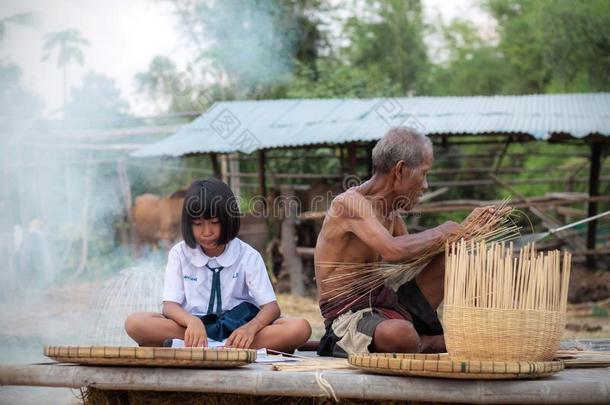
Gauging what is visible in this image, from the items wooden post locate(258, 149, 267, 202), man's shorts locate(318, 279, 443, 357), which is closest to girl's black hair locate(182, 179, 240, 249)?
man's shorts locate(318, 279, 443, 357)

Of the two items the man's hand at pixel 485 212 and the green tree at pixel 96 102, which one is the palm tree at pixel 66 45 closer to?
the green tree at pixel 96 102

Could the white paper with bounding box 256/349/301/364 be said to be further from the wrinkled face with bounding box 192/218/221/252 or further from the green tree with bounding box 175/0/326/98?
the green tree with bounding box 175/0/326/98

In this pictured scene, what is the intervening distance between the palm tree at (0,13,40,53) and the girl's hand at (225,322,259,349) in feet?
23.7

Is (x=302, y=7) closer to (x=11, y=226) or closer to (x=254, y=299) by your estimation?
(x=11, y=226)

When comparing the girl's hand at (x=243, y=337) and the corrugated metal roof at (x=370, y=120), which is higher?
the corrugated metal roof at (x=370, y=120)

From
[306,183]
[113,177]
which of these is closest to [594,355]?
[306,183]

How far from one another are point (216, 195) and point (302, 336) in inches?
32.0

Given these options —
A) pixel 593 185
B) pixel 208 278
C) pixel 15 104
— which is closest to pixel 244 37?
pixel 15 104

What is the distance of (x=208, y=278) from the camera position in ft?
13.3

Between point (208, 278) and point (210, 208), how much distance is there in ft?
1.33

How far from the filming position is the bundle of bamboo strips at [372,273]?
12.3 ft

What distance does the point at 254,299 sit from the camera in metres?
4.07

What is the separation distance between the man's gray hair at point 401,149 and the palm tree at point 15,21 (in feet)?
23.5

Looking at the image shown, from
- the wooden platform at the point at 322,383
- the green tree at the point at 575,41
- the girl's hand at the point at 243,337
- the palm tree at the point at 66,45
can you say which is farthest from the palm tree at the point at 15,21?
the green tree at the point at 575,41
